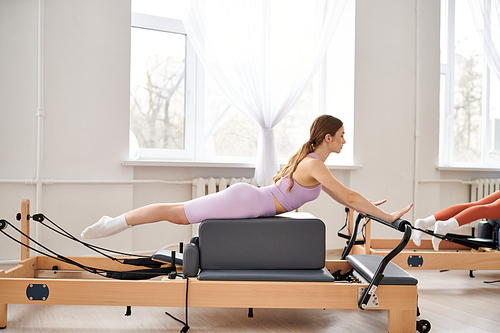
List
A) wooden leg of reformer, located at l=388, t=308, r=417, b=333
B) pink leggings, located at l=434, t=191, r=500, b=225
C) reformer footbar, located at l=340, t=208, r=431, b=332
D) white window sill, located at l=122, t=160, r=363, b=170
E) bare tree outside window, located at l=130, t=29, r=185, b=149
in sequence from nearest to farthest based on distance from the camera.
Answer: reformer footbar, located at l=340, t=208, r=431, b=332 < wooden leg of reformer, located at l=388, t=308, r=417, b=333 < pink leggings, located at l=434, t=191, r=500, b=225 < white window sill, located at l=122, t=160, r=363, b=170 < bare tree outside window, located at l=130, t=29, r=185, b=149

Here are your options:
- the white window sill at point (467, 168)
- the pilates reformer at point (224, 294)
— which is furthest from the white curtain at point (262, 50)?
the white window sill at point (467, 168)

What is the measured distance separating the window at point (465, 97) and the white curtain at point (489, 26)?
0.82ft

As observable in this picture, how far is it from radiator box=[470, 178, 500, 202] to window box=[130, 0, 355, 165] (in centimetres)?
152

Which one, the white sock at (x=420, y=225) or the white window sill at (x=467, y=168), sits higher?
the white window sill at (x=467, y=168)

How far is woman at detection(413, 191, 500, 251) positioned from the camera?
2.59 metres

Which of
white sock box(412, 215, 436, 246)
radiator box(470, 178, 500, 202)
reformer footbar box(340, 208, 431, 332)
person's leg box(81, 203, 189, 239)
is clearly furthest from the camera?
radiator box(470, 178, 500, 202)

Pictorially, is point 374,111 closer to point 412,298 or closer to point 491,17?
point 491,17

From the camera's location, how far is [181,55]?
3.47 meters

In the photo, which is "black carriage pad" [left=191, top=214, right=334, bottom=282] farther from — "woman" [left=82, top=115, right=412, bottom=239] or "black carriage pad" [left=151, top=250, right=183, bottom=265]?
"black carriage pad" [left=151, top=250, right=183, bottom=265]

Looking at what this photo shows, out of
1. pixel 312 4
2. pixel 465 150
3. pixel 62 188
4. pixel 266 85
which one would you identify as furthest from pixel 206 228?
pixel 465 150

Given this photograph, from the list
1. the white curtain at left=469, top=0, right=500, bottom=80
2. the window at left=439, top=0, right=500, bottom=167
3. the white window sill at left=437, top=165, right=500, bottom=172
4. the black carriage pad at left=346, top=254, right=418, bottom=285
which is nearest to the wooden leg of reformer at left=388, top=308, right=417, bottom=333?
the black carriage pad at left=346, top=254, right=418, bottom=285

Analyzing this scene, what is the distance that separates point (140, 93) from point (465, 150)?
366 centimetres

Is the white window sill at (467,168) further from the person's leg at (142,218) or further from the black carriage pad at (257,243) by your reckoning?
the person's leg at (142,218)

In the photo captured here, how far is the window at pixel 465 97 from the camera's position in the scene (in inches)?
176
